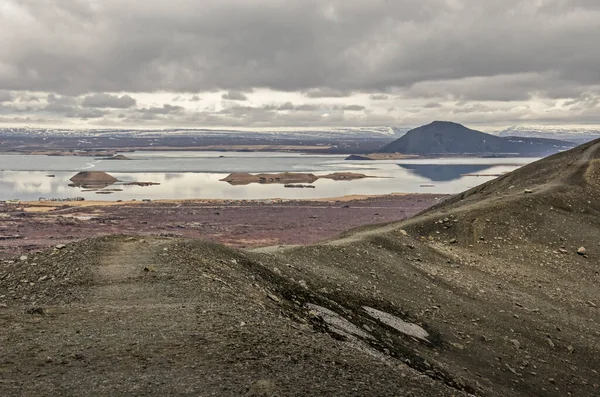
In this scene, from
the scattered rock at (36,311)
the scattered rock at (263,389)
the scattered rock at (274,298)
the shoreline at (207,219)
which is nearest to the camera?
the scattered rock at (263,389)

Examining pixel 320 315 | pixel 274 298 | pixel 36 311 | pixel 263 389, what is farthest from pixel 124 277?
pixel 263 389

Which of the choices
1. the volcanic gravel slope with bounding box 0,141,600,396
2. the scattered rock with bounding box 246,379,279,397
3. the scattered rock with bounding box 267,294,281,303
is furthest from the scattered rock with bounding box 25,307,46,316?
the scattered rock with bounding box 246,379,279,397

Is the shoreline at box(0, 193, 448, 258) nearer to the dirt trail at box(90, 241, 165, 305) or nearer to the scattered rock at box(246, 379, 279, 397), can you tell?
the dirt trail at box(90, 241, 165, 305)

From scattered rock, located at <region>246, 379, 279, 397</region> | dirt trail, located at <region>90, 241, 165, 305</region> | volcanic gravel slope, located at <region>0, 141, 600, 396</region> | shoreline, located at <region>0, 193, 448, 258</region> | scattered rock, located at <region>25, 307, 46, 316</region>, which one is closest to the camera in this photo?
scattered rock, located at <region>246, 379, 279, 397</region>

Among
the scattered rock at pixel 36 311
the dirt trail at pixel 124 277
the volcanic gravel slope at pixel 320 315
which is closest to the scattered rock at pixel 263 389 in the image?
the volcanic gravel slope at pixel 320 315

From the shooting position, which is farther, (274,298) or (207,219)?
(207,219)

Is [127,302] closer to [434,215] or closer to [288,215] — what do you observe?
[434,215]

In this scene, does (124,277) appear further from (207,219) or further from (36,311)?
(207,219)

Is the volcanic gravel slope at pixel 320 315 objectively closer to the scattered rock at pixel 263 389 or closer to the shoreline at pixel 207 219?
the scattered rock at pixel 263 389
